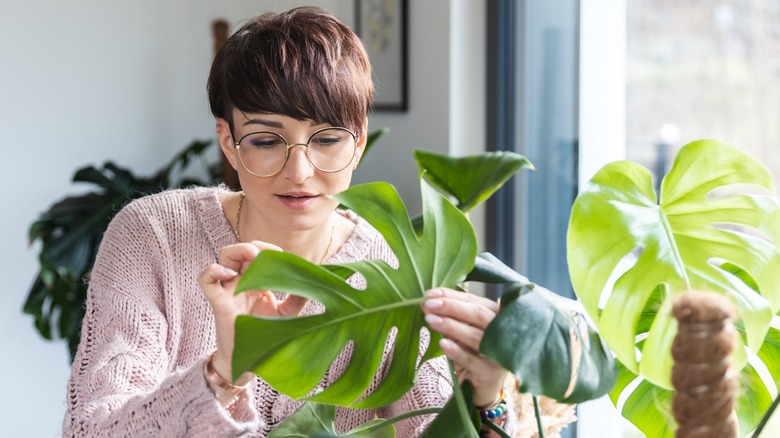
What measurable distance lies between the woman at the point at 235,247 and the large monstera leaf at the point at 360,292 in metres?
0.10

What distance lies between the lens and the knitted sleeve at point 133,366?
42.1 inches

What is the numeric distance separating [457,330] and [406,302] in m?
0.09

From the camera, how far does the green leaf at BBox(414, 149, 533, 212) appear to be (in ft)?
2.73

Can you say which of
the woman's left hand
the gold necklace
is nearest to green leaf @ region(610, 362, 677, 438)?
the woman's left hand

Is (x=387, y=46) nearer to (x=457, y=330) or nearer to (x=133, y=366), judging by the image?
(x=133, y=366)

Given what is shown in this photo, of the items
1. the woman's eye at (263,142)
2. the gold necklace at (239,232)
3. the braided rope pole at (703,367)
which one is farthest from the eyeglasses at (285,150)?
the braided rope pole at (703,367)

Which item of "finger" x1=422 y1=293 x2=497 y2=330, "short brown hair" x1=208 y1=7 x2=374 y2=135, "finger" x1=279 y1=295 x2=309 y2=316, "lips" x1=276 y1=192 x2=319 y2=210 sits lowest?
"finger" x1=279 y1=295 x2=309 y2=316

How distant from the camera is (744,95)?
1.69 m

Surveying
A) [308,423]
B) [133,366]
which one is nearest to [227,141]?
[133,366]

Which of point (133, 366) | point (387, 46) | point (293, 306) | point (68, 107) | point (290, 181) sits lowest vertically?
point (133, 366)

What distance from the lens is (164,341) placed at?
1.40 m

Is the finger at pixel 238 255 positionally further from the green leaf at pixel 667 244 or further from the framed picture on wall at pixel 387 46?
the framed picture on wall at pixel 387 46

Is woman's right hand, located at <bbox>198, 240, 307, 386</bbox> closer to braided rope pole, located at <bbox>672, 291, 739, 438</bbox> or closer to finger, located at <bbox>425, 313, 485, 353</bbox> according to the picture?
finger, located at <bbox>425, 313, 485, 353</bbox>

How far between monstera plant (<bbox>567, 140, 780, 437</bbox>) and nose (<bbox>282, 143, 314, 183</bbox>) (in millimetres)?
496
